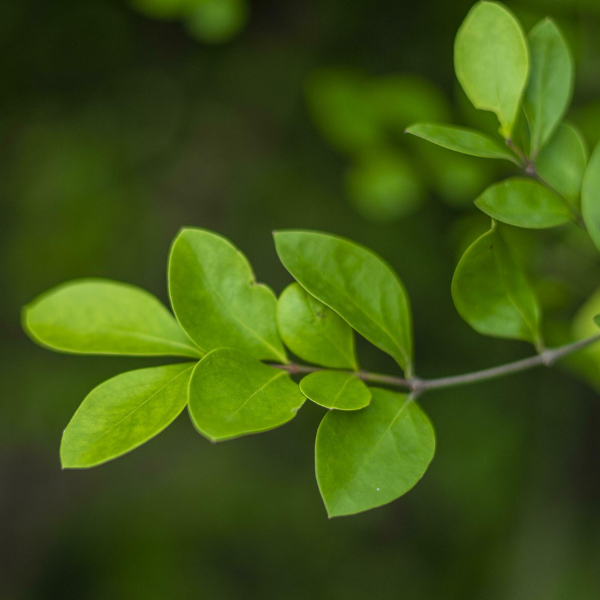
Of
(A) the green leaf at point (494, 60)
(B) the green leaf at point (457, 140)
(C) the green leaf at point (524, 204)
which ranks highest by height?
(A) the green leaf at point (494, 60)

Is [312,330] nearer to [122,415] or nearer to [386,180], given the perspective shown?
[122,415]

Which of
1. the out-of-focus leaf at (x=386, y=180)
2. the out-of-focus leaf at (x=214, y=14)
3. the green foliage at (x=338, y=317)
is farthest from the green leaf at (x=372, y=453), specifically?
the out-of-focus leaf at (x=214, y=14)

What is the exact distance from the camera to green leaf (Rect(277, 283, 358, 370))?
0.42 meters

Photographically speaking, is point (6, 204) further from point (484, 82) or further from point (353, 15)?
point (484, 82)

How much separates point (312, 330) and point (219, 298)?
0.25 feet

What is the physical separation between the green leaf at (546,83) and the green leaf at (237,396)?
0.30m

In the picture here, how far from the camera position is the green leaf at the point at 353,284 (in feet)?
1.32

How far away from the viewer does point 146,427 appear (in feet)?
1.23

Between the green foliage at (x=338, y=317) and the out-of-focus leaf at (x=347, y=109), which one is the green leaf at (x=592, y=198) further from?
the out-of-focus leaf at (x=347, y=109)

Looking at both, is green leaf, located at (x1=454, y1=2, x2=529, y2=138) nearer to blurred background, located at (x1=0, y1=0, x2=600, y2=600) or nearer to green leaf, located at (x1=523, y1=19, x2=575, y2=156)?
green leaf, located at (x1=523, y1=19, x2=575, y2=156)

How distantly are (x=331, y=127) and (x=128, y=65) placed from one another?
2.42 ft

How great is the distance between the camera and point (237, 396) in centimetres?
37

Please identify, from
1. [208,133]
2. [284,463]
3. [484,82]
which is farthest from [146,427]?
[208,133]

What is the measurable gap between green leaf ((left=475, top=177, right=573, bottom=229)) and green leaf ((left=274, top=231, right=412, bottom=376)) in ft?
0.30
